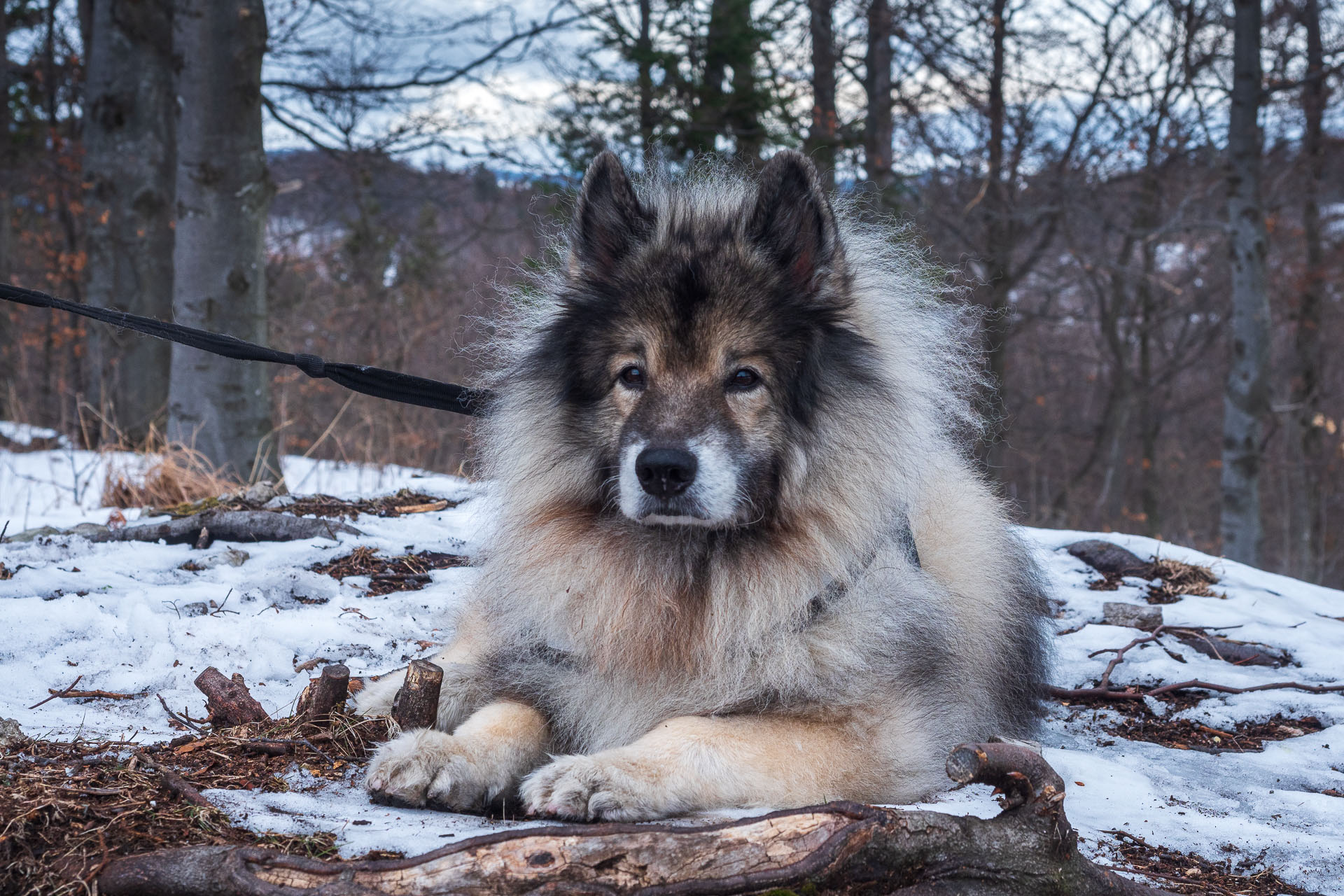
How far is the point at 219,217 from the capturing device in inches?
286

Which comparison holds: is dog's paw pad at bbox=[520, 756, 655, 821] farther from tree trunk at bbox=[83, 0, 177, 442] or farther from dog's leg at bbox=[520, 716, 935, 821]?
tree trunk at bbox=[83, 0, 177, 442]

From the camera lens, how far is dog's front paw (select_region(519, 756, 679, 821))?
227 cm

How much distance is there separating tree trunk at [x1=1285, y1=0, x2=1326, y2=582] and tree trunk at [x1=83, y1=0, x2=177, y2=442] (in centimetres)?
1482

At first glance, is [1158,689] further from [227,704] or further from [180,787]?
[180,787]

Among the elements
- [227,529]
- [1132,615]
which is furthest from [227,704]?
[1132,615]

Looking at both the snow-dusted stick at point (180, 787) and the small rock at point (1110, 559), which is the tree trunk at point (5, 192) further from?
the small rock at point (1110, 559)

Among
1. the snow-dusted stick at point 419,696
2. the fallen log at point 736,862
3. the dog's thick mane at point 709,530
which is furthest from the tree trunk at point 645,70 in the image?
the fallen log at point 736,862

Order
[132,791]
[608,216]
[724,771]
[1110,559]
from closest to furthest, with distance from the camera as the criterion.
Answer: [132,791] < [724,771] < [608,216] < [1110,559]

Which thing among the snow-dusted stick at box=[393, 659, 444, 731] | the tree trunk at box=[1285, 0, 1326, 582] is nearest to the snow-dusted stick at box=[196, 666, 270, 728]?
the snow-dusted stick at box=[393, 659, 444, 731]

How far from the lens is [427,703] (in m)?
2.77

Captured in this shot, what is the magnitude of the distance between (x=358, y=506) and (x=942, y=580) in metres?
3.98

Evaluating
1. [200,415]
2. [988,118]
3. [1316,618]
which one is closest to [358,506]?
[200,415]

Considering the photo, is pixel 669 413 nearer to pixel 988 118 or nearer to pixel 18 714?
pixel 18 714

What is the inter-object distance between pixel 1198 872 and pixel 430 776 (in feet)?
6.07
